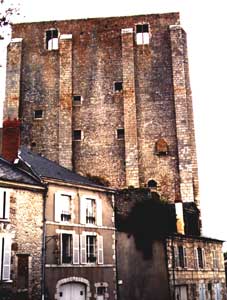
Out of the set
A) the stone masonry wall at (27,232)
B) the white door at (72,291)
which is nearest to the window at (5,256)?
the stone masonry wall at (27,232)

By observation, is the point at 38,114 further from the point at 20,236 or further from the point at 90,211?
the point at 20,236

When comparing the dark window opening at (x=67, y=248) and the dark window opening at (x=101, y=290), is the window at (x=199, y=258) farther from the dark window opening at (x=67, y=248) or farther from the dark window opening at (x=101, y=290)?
the dark window opening at (x=67, y=248)

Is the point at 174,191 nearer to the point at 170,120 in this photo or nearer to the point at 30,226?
the point at 170,120

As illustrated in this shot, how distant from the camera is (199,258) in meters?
25.5

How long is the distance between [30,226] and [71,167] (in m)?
14.7

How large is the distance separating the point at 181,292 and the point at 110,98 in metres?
16.0

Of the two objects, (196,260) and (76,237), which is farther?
(196,260)

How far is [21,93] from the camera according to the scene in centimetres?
3550

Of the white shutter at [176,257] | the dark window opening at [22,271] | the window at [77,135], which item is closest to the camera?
the dark window opening at [22,271]

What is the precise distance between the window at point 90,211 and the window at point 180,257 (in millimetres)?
4932

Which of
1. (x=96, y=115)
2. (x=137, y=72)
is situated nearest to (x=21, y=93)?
(x=96, y=115)

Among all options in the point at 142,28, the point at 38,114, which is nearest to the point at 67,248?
the point at 38,114

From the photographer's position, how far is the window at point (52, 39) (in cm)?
3691

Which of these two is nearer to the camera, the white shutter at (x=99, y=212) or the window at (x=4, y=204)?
the window at (x=4, y=204)
